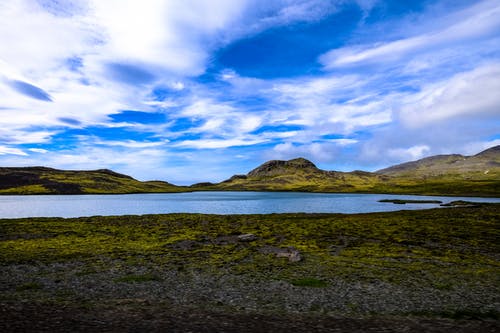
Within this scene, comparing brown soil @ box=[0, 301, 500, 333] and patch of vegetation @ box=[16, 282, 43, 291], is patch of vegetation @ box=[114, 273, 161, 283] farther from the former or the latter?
brown soil @ box=[0, 301, 500, 333]

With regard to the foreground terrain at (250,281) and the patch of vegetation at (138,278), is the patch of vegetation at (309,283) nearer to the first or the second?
the foreground terrain at (250,281)

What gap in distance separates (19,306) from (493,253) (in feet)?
160

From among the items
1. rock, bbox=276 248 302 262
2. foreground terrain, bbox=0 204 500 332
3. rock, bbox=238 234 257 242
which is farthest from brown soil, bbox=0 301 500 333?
rock, bbox=238 234 257 242

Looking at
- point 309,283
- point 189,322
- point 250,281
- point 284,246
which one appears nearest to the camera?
point 189,322

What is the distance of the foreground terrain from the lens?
17672 millimetres

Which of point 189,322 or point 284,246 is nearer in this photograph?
point 189,322

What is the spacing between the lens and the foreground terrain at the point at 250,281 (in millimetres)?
17672

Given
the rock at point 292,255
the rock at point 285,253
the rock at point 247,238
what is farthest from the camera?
the rock at point 247,238

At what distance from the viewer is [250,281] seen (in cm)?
2744

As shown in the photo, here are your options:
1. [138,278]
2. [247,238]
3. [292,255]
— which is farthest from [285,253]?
[138,278]

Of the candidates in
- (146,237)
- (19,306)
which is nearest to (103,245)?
(146,237)

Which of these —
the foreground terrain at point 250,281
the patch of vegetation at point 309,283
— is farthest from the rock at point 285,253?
the patch of vegetation at point 309,283

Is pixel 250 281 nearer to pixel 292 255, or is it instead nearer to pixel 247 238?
pixel 292 255

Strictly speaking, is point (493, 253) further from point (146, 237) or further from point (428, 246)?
point (146, 237)
